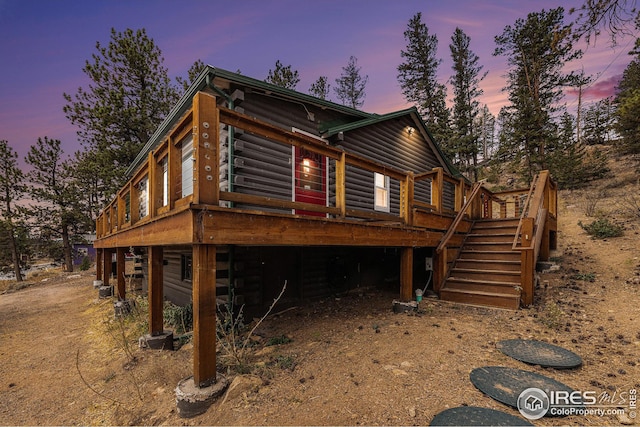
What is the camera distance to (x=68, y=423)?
3.29 meters

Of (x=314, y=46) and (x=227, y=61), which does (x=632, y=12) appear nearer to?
(x=314, y=46)

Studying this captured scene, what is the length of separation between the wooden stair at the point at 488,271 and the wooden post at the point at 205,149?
5.25 meters

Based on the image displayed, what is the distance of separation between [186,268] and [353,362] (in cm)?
576

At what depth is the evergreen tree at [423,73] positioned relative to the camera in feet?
82.0

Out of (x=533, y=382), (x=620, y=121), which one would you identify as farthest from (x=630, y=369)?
(x=620, y=121)

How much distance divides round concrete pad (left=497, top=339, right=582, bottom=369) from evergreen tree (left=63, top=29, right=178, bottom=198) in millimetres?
20183

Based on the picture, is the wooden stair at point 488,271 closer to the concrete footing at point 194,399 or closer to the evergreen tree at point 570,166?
the concrete footing at point 194,399

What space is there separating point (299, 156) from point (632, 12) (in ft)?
20.1

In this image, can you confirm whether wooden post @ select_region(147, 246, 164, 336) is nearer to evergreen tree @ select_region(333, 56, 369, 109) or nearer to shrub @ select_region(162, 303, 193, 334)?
shrub @ select_region(162, 303, 193, 334)

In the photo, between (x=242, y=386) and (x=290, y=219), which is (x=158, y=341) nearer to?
(x=242, y=386)

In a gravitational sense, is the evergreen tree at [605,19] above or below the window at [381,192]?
above

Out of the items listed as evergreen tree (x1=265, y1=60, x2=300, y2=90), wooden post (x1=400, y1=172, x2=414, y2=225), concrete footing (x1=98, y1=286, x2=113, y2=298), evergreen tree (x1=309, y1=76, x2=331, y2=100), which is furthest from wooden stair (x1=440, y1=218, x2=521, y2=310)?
evergreen tree (x1=309, y1=76, x2=331, y2=100)

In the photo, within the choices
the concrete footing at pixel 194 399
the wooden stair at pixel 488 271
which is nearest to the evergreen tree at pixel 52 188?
the concrete footing at pixel 194 399

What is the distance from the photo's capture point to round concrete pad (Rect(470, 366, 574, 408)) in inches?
108
